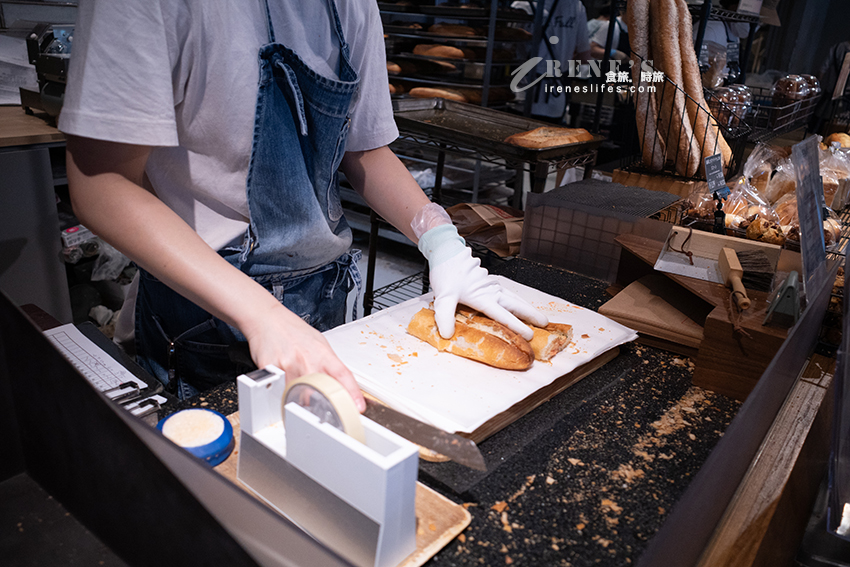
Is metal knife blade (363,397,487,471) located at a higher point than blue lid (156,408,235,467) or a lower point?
higher

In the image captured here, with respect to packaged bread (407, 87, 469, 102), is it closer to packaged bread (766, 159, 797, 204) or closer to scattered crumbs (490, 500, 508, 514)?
packaged bread (766, 159, 797, 204)

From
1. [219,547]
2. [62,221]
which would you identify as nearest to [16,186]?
[62,221]

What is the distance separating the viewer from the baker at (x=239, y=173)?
84 centimetres

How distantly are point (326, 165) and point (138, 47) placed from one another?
0.45 metres

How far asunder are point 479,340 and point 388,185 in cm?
53

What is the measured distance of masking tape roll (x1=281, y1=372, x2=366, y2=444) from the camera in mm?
588

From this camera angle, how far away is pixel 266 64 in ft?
3.43

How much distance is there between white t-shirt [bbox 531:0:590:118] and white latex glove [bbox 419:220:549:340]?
14.1 feet

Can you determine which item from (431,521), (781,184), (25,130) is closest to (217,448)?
(431,521)

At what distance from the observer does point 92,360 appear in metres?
0.99

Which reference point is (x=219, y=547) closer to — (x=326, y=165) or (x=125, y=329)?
(x=326, y=165)

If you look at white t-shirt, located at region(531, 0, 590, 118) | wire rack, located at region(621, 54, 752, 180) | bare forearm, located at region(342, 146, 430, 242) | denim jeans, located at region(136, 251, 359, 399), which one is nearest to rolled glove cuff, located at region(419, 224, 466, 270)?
bare forearm, located at region(342, 146, 430, 242)

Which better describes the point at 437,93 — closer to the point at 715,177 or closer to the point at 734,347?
the point at 715,177

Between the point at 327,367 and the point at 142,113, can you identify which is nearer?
the point at 327,367
